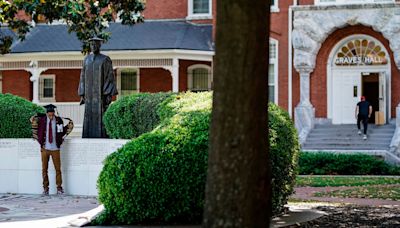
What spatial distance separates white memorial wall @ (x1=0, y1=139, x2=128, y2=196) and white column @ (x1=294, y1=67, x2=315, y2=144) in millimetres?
15036

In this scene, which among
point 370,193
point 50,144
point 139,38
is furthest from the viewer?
point 139,38

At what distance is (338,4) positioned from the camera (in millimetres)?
29141

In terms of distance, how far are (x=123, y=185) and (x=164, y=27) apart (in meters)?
23.3

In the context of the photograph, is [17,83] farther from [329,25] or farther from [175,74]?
[329,25]

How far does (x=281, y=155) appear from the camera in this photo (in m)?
10.5

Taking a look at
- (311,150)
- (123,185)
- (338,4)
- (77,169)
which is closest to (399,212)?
(123,185)

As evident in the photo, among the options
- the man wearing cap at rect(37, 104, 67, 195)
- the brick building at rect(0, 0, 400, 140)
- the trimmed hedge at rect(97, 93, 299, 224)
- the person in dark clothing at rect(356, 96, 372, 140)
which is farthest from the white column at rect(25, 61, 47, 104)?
the trimmed hedge at rect(97, 93, 299, 224)

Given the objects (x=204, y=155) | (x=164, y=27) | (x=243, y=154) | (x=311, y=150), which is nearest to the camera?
(x=243, y=154)

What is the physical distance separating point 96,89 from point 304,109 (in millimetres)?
14620

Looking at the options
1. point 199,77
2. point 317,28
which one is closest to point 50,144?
point 317,28

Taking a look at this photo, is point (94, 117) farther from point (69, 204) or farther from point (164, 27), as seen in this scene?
point (164, 27)

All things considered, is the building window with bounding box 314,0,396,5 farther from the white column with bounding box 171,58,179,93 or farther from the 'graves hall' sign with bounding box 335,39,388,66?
the white column with bounding box 171,58,179,93

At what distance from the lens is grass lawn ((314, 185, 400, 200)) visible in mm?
16516

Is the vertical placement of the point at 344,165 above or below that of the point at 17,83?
below
